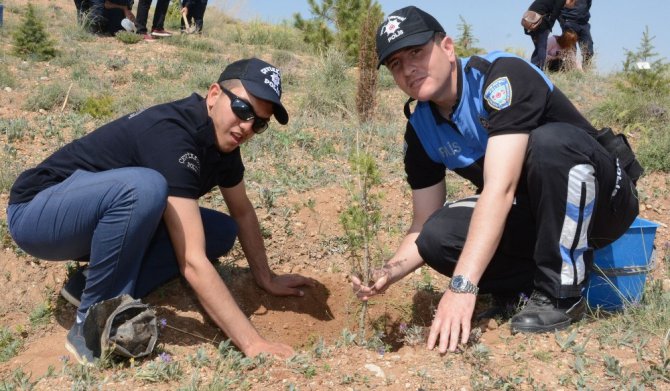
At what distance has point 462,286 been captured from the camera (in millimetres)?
2164

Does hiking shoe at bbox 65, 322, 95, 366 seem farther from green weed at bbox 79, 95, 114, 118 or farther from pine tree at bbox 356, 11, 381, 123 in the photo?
pine tree at bbox 356, 11, 381, 123

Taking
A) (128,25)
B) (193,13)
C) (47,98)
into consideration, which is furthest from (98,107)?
(193,13)

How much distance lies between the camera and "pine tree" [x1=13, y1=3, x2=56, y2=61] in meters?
7.52

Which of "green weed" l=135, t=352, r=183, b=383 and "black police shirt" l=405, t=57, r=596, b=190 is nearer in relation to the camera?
"green weed" l=135, t=352, r=183, b=383

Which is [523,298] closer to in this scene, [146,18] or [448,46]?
[448,46]

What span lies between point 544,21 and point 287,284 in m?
5.90

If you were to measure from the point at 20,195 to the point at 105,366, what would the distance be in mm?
851

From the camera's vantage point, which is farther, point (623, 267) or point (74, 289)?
point (74, 289)

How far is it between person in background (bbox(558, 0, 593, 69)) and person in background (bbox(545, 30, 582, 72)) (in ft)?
0.39

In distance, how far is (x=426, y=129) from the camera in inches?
108

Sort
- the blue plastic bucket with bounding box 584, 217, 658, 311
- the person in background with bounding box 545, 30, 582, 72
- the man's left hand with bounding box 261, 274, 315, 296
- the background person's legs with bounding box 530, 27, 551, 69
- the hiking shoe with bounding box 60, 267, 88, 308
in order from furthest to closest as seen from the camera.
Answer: the person in background with bounding box 545, 30, 582, 72 → the background person's legs with bounding box 530, 27, 551, 69 → the man's left hand with bounding box 261, 274, 315, 296 → the hiking shoe with bounding box 60, 267, 88, 308 → the blue plastic bucket with bounding box 584, 217, 658, 311

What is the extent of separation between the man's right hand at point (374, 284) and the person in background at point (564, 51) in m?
6.67

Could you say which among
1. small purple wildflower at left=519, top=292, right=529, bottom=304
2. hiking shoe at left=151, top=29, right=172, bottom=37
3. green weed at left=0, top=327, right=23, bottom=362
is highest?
hiking shoe at left=151, top=29, right=172, bottom=37

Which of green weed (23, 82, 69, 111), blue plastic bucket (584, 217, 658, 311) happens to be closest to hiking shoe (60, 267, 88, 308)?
blue plastic bucket (584, 217, 658, 311)
